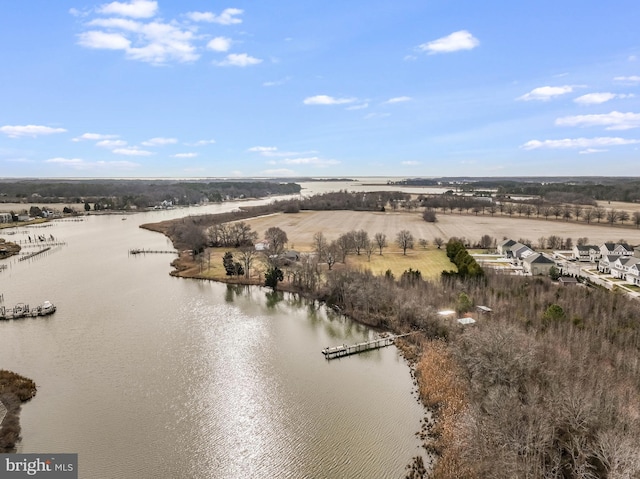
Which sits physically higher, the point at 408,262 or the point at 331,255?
the point at 331,255

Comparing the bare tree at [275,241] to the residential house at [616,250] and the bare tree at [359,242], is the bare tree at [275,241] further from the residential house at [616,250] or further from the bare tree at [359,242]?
the residential house at [616,250]

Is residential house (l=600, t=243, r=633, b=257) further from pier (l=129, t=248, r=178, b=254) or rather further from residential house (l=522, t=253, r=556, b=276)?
pier (l=129, t=248, r=178, b=254)

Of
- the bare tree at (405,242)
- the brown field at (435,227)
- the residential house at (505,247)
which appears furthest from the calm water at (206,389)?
the residential house at (505,247)

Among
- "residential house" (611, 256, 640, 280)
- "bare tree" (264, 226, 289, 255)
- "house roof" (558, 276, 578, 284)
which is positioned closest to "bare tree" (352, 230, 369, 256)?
"bare tree" (264, 226, 289, 255)

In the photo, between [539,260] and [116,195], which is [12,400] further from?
[116,195]

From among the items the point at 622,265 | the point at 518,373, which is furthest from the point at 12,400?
the point at 622,265
